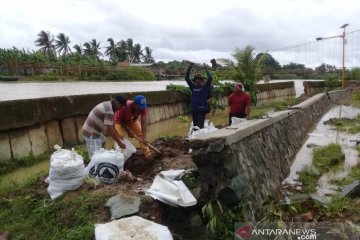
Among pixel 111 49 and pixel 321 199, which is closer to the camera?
pixel 321 199

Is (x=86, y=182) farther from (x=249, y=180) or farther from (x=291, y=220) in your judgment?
(x=291, y=220)

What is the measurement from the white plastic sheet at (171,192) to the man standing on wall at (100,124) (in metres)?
1.44

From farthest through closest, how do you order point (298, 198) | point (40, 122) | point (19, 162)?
point (40, 122), point (19, 162), point (298, 198)

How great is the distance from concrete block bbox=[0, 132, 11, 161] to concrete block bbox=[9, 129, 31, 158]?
0.29ft

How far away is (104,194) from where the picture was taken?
14.3 ft

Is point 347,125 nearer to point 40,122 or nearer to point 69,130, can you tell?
point 69,130

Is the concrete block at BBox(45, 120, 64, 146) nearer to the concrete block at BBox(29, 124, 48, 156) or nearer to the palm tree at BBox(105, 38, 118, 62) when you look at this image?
the concrete block at BBox(29, 124, 48, 156)

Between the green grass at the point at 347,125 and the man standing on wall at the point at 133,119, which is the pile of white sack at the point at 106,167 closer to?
the man standing on wall at the point at 133,119

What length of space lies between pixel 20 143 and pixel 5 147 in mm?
374

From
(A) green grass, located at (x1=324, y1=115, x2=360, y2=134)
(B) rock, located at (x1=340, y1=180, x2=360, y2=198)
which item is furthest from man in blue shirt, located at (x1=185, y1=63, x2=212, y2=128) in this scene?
(A) green grass, located at (x1=324, y1=115, x2=360, y2=134)

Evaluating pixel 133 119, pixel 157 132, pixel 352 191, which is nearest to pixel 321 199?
pixel 352 191

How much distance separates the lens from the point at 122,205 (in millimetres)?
3955

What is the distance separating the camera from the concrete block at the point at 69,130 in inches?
353

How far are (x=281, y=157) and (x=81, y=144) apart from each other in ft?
15.3
